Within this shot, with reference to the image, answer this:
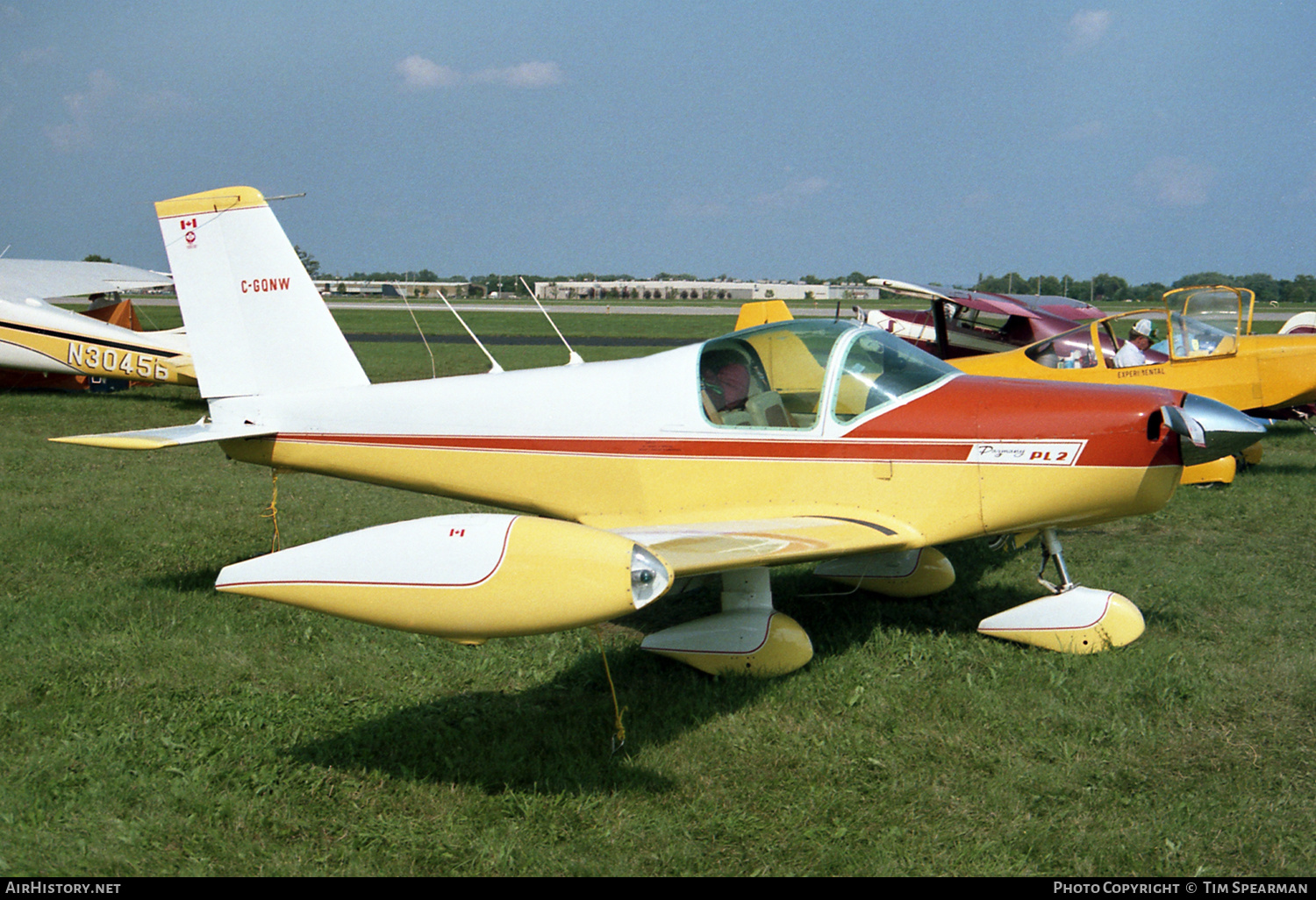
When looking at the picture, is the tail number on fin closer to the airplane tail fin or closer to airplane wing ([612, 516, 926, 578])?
the airplane tail fin

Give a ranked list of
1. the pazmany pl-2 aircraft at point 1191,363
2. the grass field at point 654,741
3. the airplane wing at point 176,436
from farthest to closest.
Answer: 1. the pazmany pl-2 aircraft at point 1191,363
2. the airplane wing at point 176,436
3. the grass field at point 654,741

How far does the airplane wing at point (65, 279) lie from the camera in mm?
18609

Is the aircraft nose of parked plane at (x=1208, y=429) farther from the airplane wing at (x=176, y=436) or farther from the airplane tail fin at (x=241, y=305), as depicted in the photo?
the airplane wing at (x=176, y=436)

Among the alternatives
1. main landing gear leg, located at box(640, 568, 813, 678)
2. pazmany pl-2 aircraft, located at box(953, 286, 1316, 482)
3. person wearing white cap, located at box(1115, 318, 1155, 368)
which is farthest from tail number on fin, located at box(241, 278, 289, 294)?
person wearing white cap, located at box(1115, 318, 1155, 368)

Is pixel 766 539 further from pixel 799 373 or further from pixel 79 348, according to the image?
pixel 79 348

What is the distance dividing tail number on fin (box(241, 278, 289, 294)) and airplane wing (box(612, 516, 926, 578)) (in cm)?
301

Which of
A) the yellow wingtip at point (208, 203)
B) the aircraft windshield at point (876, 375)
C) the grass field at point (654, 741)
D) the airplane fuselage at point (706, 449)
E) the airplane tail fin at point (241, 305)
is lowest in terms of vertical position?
the grass field at point (654, 741)

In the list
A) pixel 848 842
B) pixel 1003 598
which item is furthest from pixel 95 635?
pixel 1003 598

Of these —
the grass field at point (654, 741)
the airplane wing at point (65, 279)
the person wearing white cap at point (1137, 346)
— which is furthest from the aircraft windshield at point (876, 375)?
the airplane wing at point (65, 279)

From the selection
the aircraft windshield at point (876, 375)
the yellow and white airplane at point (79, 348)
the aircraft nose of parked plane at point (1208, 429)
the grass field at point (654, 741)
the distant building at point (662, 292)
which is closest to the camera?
the grass field at point (654, 741)

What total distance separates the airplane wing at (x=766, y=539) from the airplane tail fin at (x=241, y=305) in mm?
2629

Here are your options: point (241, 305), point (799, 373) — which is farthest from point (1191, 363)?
point (241, 305)

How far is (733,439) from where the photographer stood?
5.34 meters

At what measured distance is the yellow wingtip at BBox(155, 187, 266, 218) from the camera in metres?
6.34
